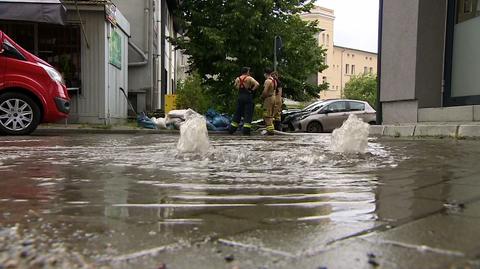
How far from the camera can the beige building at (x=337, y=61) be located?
312 ft

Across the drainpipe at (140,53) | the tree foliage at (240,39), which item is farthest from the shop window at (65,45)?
the tree foliage at (240,39)

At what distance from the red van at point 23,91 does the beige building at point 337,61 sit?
83430 mm

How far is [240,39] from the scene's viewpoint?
810 inches

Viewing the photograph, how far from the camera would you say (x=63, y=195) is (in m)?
3.75

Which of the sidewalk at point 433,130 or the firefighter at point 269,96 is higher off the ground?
the firefighter at point 269,96

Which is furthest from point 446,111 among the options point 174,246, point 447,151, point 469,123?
point 174,246

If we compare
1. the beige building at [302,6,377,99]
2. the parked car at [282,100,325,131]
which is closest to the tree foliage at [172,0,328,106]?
the parked car at [282,100,325,131]

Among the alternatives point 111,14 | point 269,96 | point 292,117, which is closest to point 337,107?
point 292,117

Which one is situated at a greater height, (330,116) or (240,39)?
(240,39)

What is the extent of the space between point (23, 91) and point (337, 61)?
9433cm

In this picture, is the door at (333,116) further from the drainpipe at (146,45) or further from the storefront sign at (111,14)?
the storefront sign at (111,14)

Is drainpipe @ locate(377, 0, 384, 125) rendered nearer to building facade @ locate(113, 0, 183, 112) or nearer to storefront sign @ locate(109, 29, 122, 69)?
storefront sign @ locate(109, 29, 122, 69)

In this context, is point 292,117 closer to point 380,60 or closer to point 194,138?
point 380,60

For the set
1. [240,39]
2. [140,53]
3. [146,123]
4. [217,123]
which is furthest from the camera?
[140,53]
